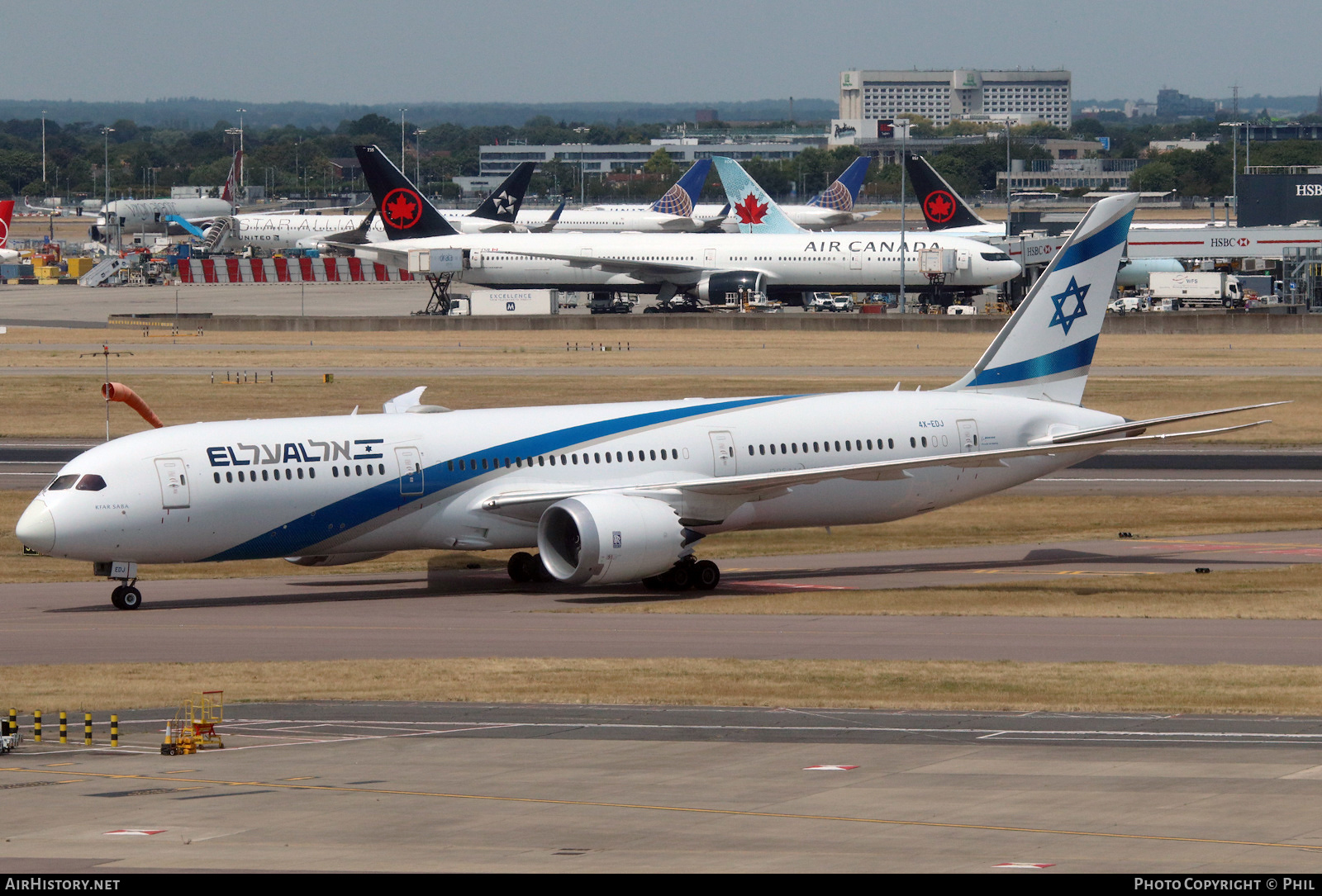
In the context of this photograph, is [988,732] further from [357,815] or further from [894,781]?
[357,815]

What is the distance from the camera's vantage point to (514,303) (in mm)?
127938

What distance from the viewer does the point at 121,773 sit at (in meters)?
24.3

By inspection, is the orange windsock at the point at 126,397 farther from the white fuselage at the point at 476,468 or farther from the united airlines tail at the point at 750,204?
the united airlines tail at the point at 750,204

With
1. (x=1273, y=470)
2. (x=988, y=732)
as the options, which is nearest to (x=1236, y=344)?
(x=1273, y=470)

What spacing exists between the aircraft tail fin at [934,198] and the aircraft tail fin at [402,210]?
137 ft

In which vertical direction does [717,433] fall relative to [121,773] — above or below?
above

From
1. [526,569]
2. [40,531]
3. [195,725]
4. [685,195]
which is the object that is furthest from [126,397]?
[685,195]

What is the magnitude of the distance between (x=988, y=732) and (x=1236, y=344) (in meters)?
84.1

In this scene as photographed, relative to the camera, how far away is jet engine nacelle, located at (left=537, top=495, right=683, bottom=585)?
39.6 m

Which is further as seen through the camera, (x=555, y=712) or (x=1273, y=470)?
(x=1273, y=470)

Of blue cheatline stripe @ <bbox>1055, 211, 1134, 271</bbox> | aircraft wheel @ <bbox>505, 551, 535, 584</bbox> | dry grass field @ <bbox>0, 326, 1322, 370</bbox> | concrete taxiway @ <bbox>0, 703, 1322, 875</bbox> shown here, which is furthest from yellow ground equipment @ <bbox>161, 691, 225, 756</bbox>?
dry grass field @ <bbox>0, 326, 1322, 370</bbox>

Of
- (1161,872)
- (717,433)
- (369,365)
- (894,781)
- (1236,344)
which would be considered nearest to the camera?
(1161,872)
